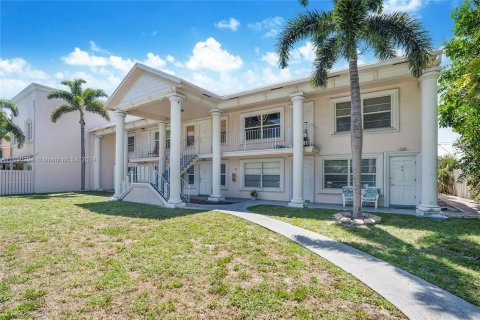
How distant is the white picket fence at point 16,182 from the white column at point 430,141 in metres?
25.0

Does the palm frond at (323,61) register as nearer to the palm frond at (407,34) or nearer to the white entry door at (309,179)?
the palm frond at (407,34)

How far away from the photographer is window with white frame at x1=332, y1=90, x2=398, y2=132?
11.3 meters

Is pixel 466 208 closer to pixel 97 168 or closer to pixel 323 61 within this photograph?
pixel 323 61

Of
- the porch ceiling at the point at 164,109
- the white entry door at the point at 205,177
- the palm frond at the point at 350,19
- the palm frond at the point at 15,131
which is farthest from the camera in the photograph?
the palm frond at the point at 15,131

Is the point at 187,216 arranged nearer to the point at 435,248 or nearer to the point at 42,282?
A: the point at 42,282

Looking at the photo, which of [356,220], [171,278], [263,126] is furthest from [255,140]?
[171,278]

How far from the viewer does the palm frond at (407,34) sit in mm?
8367

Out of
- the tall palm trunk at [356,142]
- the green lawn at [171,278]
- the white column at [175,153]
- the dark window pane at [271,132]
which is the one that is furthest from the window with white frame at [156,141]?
the tall palm trunk at [356,142]

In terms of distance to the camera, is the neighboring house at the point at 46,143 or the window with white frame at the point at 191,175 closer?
the window with white frame at the point at 191,175

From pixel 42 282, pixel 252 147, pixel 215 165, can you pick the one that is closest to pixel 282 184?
pixel 252 147

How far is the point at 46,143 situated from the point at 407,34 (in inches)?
962

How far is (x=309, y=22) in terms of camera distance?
9391 millimetres

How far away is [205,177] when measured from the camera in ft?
56.3

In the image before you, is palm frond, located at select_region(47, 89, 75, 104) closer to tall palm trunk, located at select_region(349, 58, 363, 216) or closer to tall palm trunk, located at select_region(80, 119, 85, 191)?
tall palm trunk, located at select_region(80, 119, 85, 191)
